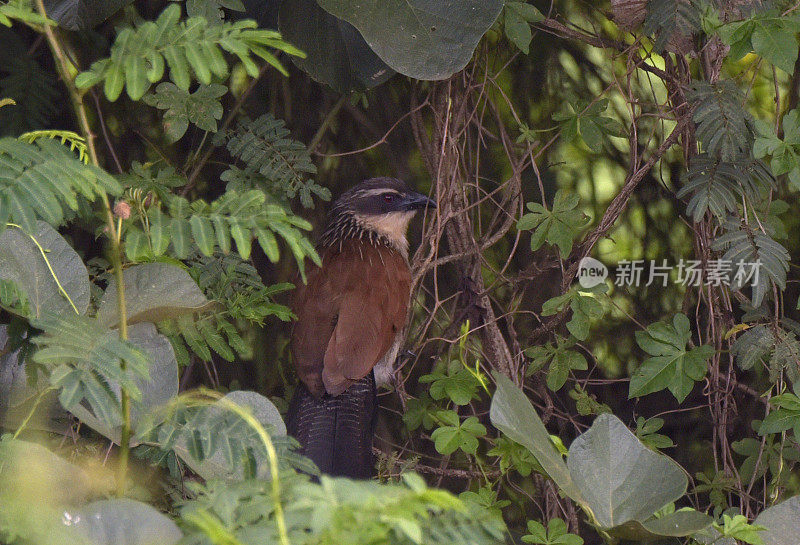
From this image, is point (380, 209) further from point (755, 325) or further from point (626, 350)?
point (755, 325)

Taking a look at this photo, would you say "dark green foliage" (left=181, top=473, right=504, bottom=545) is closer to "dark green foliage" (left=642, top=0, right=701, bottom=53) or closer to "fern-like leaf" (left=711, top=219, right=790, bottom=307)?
"fern-like leaf" (left=711, top=219, right=790, bottom=307)

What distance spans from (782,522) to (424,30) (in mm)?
1344

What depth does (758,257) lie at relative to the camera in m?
2.21

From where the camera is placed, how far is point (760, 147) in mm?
2104

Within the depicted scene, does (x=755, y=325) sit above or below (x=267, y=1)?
below

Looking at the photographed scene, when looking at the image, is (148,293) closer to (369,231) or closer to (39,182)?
(39,182)

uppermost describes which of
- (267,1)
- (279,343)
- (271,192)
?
(267,1)

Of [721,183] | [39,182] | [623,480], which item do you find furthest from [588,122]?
[39,182]

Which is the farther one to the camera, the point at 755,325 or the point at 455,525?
the point at 755,325

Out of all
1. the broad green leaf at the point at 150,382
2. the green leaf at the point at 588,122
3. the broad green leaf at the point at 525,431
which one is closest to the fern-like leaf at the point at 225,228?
the broad green leaf at the point at 150,382

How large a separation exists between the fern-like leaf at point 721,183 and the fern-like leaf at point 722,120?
4 centimetres

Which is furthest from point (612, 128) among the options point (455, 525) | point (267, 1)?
point (455, 525)

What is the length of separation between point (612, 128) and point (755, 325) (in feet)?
2.21

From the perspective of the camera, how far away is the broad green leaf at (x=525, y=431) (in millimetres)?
1404
